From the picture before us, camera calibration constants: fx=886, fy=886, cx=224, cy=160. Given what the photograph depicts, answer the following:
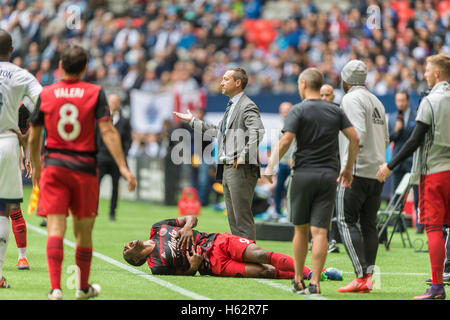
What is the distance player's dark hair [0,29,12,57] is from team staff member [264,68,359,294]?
9.23ft

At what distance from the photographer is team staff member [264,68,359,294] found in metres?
8.12

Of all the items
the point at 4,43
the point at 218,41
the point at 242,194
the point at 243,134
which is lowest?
the point at 242,194

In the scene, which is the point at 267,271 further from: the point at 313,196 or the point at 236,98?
the point at 236,98

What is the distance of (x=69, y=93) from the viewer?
7.39 meters

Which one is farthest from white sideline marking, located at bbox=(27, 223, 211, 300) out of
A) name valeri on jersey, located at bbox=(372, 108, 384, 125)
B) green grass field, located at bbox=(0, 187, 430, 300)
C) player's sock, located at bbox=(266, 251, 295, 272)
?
name valeri on jersey, located at bbox=(372, 108, 384, 125)

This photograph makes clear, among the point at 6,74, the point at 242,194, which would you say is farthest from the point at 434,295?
the point at 6,74

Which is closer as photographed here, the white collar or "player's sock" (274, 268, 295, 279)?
"player's sock" (274, 268, 295, 279)

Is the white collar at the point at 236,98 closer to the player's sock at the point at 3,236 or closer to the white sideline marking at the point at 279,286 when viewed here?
the white sideline marking at the point at 279,286

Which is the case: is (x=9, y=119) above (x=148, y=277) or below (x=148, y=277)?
above

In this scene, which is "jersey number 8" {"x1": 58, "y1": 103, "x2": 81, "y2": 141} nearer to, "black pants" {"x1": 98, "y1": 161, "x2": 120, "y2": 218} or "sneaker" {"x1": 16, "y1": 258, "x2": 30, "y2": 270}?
"sneaker" {"x1": 16, "y1": 258, "x2": 30, "y2": 270}

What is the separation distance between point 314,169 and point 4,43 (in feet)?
10.6

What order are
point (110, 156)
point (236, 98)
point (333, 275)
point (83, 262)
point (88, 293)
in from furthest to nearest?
point (110, 156) → point (236, 98) → point (333, 275) → point (88, 293) → point (83, 262)

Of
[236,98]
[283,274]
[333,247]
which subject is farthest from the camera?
[333,247]

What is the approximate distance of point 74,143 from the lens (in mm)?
7402
